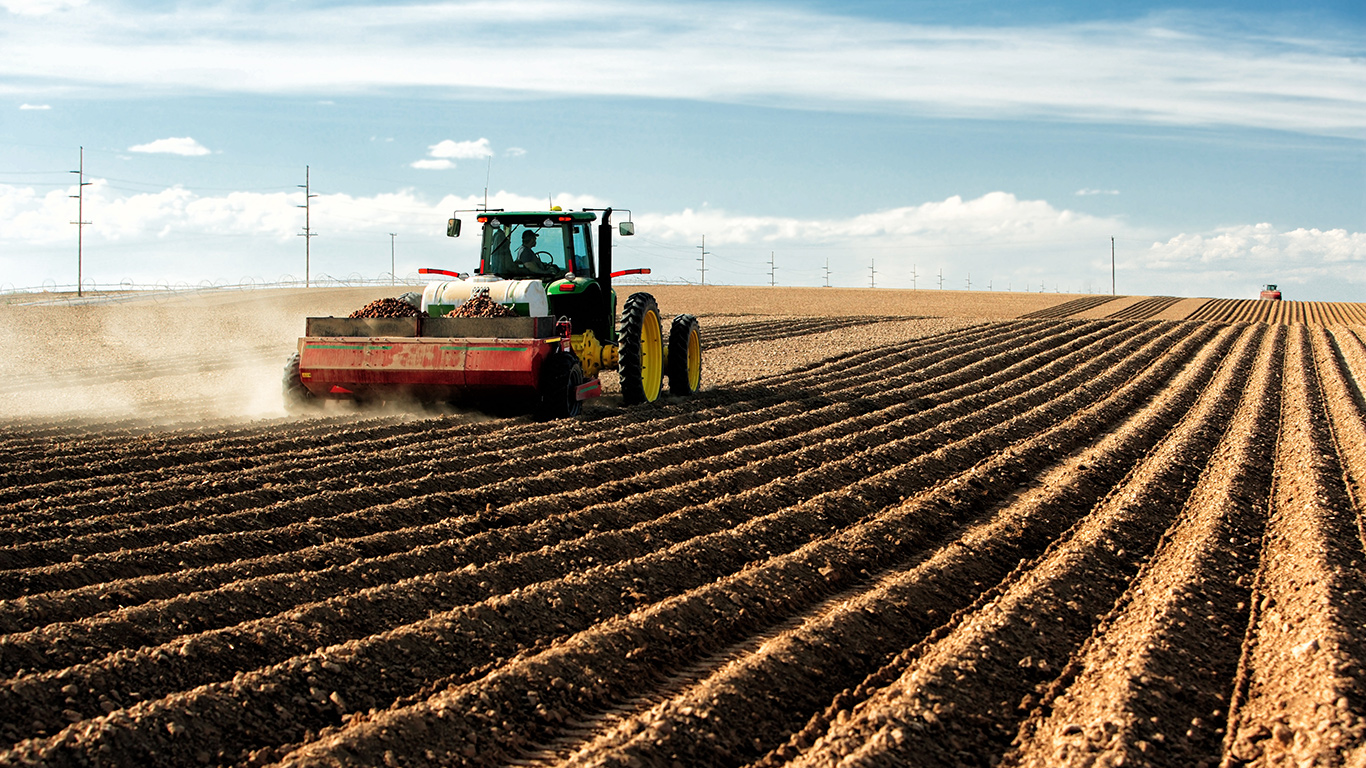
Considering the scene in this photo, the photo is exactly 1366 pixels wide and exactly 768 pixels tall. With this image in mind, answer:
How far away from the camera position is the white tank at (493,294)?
1003 centimetres

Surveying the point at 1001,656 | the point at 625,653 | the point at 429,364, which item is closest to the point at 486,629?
the point at 625,653

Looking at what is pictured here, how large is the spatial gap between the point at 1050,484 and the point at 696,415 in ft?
11.5

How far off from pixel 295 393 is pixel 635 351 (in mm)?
3200

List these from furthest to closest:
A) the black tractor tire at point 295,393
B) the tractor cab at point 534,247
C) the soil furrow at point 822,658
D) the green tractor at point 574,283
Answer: the tractor cab at point 534,247 < the green tractor at point 574,283 < the black tractor tire at point 295,393 < the soil furrow at point 822,658

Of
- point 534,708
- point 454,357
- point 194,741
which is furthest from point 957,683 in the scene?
point 454,357

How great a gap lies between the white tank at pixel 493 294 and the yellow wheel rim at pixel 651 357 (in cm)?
116

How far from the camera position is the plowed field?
3488 millimetres

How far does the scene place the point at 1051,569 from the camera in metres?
5.43

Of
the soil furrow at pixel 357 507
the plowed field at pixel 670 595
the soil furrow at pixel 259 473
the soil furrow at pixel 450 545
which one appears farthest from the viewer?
the soil furrow at pixel 259 473

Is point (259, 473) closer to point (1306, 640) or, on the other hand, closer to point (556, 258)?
point (556, 258)

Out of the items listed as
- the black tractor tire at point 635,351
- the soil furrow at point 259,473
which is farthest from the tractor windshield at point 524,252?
the soil furrow at point 259,473

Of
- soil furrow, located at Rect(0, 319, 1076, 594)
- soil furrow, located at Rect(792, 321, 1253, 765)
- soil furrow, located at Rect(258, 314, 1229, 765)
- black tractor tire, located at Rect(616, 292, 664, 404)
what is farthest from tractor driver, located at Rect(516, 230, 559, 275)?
soil furrow, located at Rect(792, 321, 1253, 765)

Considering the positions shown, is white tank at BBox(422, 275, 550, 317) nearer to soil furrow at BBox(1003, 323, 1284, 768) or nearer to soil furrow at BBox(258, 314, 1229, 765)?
soil furrow at BBox(258, 314, 1229, 765)

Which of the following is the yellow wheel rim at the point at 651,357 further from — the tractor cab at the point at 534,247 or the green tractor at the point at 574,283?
the tractor cab at the point at 534,247
